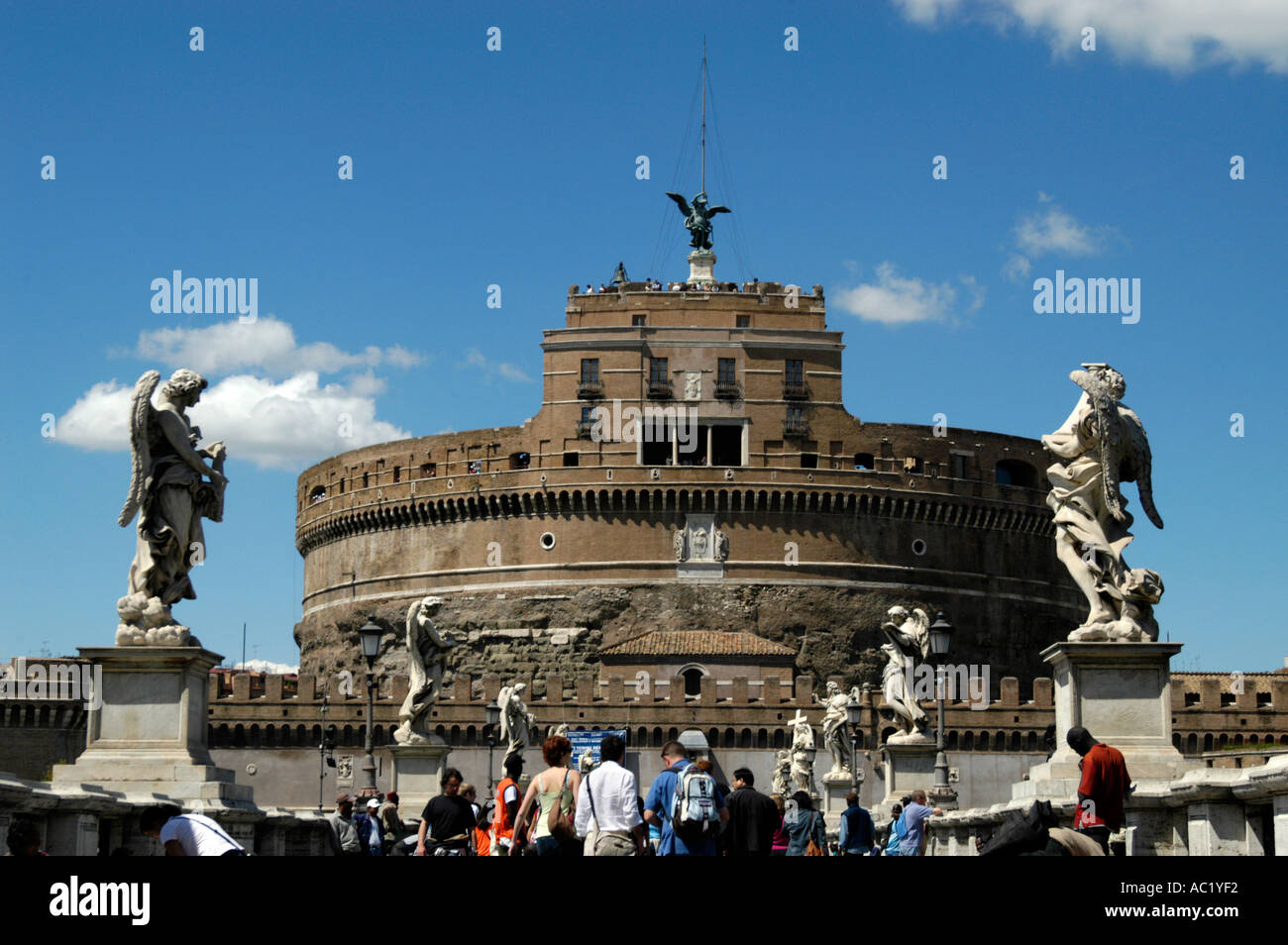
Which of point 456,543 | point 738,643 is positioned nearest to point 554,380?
point 456,543

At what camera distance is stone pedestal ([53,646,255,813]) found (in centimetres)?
1314

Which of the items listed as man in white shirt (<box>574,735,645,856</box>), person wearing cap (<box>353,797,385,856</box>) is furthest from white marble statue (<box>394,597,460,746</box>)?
man in white shirt (<box>574,735,645,856</box>)

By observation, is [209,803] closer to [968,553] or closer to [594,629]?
[594,629]

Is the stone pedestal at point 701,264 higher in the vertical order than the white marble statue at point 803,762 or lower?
higher

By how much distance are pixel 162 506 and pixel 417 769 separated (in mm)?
9435

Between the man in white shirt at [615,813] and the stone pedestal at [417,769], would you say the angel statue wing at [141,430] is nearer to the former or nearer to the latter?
the man in white shirt at [615,813]

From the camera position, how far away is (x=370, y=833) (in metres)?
14.5

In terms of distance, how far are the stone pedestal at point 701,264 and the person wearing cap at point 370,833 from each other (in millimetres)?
69267

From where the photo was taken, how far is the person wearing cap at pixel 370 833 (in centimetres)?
1420

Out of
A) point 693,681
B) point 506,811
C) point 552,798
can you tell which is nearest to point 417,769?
point 506,811

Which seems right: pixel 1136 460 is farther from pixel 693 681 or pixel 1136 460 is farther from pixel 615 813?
pixel 693 681

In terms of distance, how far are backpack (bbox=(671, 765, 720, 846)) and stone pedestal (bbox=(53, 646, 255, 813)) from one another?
12.2 ft

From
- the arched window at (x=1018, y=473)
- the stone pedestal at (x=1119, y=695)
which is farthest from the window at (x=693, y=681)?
the stone pedestal at (x=1119, y=695)
